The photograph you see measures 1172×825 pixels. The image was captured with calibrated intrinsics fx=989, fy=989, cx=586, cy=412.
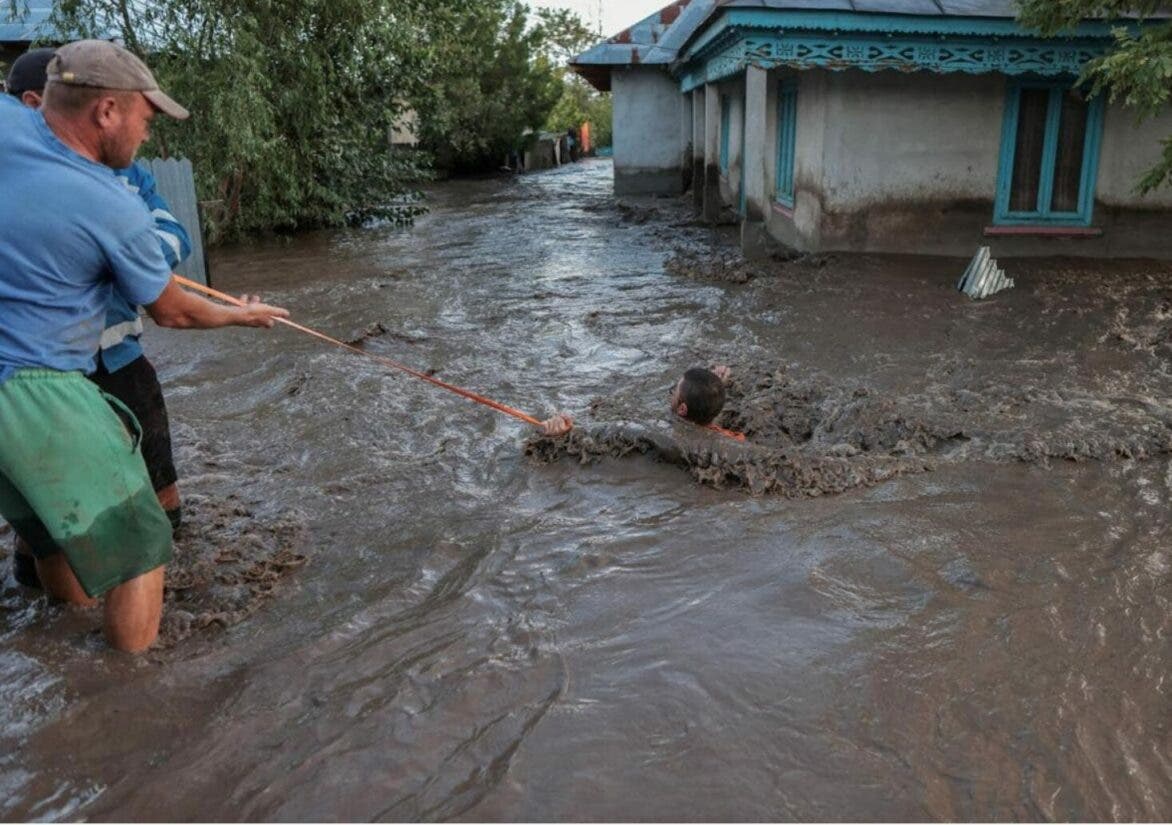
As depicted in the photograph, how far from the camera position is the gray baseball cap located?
303cm

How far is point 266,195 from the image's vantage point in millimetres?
13703

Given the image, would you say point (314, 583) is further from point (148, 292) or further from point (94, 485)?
point (148, 292)

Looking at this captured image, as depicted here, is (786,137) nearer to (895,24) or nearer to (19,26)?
(895,24)

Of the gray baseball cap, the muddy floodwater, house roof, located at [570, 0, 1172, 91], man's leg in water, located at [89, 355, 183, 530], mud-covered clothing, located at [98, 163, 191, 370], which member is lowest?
the muddy floodwater

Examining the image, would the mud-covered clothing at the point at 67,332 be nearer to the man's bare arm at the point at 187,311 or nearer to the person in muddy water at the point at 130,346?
the man's bare arm at the point at 187,311

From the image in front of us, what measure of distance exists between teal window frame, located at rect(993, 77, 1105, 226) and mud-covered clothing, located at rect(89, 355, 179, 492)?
372 inches

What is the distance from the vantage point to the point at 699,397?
5.58 metres

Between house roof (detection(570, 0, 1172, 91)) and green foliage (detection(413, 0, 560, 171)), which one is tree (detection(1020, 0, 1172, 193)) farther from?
green foliage (detection(413, 0, 560, 171))

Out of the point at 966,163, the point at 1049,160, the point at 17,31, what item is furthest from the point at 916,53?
the point at 17,31

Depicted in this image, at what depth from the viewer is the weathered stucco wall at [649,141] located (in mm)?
21188

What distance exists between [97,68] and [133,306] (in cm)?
115

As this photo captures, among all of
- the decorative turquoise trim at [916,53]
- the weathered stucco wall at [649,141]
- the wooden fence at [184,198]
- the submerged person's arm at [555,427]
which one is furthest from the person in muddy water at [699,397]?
the weathered stucco wall at [649,141]

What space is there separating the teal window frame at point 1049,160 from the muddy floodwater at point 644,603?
11.2 ft

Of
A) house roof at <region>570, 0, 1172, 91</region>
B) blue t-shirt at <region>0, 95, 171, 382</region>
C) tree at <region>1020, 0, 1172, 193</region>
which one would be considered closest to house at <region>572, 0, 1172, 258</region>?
tree at <region>1020, 0, 1172, 193</region>
